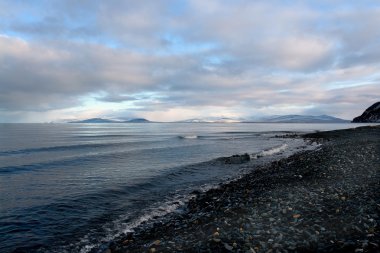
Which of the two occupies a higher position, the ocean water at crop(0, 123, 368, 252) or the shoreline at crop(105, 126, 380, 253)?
the shoreline at crop(105, 126, 380, 253)

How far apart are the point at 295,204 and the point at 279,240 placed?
4.58 meters

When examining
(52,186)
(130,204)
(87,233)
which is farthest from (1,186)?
(87,233)

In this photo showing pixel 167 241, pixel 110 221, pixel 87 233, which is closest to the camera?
pixel 167 241

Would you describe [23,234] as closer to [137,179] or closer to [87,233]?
[87,233]

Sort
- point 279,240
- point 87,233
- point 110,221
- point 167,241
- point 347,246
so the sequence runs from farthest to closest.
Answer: point 110,221 < point 87,233 < point 167,241 < point 279,240 < point 347,246

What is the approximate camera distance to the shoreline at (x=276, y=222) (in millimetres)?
9953

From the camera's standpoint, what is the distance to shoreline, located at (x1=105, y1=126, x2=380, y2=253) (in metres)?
9.95

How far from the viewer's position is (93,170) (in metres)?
33.2

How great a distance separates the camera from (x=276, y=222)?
11906 millimetres

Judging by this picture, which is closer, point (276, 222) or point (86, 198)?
point (276, 222)

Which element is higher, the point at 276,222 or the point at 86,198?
the point at 276,222

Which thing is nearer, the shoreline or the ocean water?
the shoreline

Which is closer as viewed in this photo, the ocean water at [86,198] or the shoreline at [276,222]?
the shoreline at [276,222]

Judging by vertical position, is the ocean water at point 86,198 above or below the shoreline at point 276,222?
below
